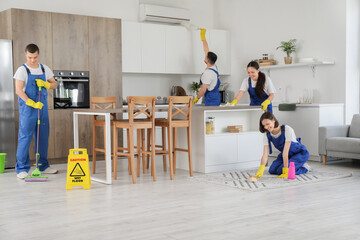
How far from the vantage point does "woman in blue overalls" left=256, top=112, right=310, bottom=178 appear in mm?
5180

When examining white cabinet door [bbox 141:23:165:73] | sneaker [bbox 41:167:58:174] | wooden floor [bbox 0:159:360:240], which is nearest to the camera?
wooden floor [bbox 0:159:360:240]

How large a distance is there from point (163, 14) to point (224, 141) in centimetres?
323

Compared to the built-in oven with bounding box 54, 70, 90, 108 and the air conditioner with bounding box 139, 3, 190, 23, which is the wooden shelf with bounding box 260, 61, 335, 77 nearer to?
the air conditioner with bounding box 139, 3, 190, 23

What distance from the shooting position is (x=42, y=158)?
587cm

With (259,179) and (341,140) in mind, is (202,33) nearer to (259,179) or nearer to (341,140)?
(341,140)

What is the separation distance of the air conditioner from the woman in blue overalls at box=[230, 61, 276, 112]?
271 cm

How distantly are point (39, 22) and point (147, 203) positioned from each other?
3.60 m

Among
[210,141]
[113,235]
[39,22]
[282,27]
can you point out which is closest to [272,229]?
[113,235]

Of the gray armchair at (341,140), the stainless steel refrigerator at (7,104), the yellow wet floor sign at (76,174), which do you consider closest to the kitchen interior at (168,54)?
the stainless steel refrigerator at (7,104)

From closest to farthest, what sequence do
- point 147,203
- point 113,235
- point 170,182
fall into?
point 113,235, point 147,203, point 170,182

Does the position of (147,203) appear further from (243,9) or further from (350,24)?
(243,9)

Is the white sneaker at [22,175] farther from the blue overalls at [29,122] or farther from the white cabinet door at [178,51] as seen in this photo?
the white cabinet door at [178,51]

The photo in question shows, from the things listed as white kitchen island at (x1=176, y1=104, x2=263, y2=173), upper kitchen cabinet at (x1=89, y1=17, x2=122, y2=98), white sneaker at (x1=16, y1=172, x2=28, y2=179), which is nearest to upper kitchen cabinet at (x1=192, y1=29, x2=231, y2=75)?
upper kitchen cabinet at (x1=89, y1=17, x2=122, y2=98)

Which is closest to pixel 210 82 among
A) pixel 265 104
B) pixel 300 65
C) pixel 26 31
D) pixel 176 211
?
pixel 265 104
